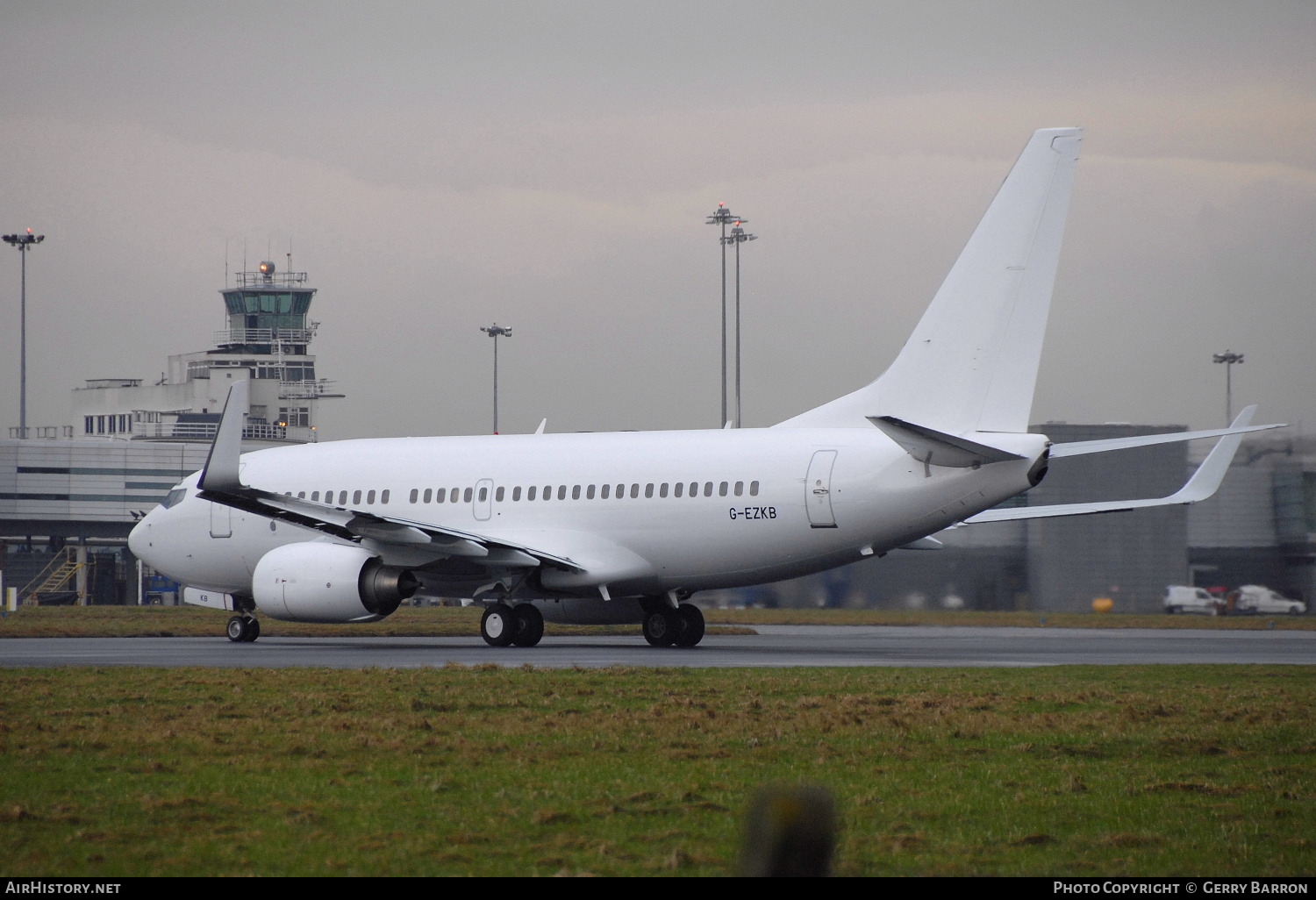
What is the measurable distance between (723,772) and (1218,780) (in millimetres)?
3381

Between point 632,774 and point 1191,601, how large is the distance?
36152mm

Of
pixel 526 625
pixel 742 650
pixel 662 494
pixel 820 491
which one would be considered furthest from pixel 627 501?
pixel 820 491

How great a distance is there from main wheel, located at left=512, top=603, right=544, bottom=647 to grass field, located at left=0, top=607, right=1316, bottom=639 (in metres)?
6.54

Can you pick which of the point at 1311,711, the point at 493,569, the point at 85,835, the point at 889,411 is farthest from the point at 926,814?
the point at 493,569

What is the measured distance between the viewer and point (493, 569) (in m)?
27.6

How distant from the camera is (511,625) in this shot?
27.8 metres

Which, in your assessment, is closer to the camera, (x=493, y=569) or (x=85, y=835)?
(x=85, y=835)

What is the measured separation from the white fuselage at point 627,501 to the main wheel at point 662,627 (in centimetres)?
83

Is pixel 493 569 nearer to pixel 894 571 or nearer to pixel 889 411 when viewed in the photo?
pixel 889 411

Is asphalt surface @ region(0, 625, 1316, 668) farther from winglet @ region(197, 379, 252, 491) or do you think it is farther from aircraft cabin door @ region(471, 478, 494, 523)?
winglet @ region(197, 379, 252, 491)

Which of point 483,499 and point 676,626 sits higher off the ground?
point 483,499

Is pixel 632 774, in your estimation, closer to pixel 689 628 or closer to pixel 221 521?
pixel 689 628

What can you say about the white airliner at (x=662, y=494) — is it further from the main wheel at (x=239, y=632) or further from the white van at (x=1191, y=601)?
the white van at (x=1191, y=601)

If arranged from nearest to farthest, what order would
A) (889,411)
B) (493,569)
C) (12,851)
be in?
1. (12,851)
2. (889,411)
3. (493,569)
